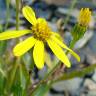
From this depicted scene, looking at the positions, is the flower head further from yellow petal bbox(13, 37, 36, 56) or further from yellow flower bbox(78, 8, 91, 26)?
yellow petal bbox(13, 37, 36, 56)

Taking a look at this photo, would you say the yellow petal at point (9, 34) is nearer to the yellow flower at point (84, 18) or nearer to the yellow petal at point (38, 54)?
the yellow petal at point (38, 54)

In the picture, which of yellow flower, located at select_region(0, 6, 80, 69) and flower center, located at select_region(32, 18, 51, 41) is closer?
yellow flower, located at select_region(0, 6, 80, 69)

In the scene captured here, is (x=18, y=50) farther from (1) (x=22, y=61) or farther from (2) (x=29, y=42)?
(1) (x=22, y=61)

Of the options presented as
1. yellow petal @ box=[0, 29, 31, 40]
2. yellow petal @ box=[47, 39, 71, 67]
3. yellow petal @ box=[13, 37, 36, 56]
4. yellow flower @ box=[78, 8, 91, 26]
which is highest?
yellow flower @ box=[78, 8, 91, 26]

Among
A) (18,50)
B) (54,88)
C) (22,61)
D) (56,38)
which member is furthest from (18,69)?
(54,88)

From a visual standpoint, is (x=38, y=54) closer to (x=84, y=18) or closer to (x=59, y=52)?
(x=59, y=52)

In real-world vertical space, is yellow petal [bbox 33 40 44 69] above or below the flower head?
below

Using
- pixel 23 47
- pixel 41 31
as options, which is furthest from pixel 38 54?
pixel 41 31

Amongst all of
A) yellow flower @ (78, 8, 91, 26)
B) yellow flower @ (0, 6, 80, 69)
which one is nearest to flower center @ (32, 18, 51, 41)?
yellow flower @ (0, 6, 80, 69)

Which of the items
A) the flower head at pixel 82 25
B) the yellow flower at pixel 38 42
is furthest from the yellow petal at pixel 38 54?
the flower head at pixel 82 25
